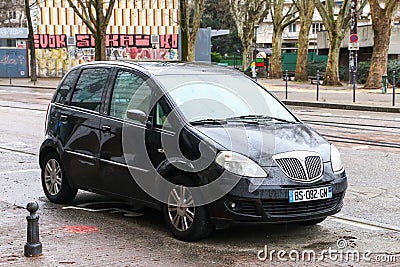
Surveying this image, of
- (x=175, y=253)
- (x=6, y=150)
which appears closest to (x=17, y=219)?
(x=175, y=253)

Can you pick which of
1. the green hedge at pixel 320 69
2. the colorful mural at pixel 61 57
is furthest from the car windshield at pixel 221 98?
the colorful mural at pixel 61 57

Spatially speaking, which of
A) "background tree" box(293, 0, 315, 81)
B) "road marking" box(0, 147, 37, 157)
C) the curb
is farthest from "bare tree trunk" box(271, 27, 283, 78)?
"road marking" box(0, 147, 37, 157)

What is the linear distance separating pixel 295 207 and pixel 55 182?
3.28 m

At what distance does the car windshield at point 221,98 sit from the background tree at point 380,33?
84.1ft

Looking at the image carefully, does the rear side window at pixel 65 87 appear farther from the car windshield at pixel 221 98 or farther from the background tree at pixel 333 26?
the background tree at pixel 333 26

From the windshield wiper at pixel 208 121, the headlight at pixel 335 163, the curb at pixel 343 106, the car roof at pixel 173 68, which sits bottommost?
the curb at pixel 343 106

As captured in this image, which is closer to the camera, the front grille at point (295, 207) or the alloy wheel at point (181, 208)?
the front grille at point (295, 207)

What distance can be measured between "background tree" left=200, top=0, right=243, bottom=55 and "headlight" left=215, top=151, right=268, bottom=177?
224ft

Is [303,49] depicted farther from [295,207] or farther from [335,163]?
[295,207]

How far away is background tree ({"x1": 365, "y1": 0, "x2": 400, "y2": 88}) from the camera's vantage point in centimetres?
3253

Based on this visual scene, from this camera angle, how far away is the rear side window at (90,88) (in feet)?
26.9

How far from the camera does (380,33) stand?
1313 inches

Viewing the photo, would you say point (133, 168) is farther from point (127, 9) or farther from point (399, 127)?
point (127, 9)

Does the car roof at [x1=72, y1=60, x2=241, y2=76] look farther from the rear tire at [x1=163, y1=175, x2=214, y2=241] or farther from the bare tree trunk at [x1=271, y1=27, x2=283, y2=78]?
the bare tree trunk at [x1=271, y1=27, x2=283, y2=78]
